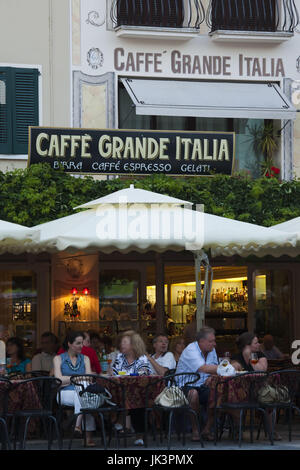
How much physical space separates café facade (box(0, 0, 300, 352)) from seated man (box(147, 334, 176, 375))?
4.66m

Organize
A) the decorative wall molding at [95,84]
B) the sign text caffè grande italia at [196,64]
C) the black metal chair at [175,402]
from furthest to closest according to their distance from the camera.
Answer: the sign text caffè grande italia at [196,64]
the decorative wall molding at [95,84]
the black metal chair at [175,402]

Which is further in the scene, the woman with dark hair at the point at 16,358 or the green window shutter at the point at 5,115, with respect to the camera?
the green window shutter at the point at 5,115

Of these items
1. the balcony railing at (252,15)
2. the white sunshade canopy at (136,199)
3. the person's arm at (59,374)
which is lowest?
the person's arm at (59,374)

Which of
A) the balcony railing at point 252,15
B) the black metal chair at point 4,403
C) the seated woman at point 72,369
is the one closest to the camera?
the black metal chair at point 4,403

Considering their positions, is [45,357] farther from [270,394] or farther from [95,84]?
[95,84]

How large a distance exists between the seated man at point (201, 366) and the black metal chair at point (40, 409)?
162 cm

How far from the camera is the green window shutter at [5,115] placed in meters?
17.9

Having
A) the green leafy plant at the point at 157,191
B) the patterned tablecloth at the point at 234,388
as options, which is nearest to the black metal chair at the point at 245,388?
the patterned tablecloth at the point at 234,388

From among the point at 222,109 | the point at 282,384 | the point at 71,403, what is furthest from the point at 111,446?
the point at 222,109

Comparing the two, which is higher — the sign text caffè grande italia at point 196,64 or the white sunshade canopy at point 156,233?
the sign text caffè grande italia at point 196,64

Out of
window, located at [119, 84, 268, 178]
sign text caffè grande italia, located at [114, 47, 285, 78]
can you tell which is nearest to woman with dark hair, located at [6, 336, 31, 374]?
window, located at [119, 84, 268, 178]

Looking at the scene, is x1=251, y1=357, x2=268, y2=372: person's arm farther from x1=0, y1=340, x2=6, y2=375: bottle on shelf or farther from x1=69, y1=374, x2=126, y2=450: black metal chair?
x1=0, y1=340, x2=6, y2=375: bottle on shelf

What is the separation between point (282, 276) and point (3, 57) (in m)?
6.82

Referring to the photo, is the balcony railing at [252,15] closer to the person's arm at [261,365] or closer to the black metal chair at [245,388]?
the person's arm at [261,365]
